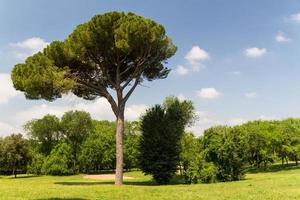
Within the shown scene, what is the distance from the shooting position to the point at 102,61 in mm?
36344

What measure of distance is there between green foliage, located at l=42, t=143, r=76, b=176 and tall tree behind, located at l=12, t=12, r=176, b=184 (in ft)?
102

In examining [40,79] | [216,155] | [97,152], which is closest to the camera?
[40,79]

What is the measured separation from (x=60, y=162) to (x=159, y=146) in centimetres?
3521

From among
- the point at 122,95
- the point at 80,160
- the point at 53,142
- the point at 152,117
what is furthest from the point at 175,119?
the point at 53,142

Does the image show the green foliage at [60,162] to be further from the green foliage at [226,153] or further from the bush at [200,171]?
the green foliage at [226,153]

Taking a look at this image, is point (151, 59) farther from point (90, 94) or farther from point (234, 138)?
point (234, 138)

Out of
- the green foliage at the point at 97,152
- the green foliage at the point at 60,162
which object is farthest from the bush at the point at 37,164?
the green foliage at the point at 97,152

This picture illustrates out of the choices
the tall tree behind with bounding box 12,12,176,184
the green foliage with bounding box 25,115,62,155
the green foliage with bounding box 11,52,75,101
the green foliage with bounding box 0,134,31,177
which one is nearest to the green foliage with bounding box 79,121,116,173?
the green foliage with bounding box 25,115,62,155

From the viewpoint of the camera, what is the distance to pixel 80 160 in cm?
7219

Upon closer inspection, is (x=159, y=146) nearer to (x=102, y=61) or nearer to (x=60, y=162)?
(x=102, y=61)

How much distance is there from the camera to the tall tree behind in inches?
1328

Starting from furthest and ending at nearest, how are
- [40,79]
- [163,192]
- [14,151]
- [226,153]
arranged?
[14,151]
[226,153]
[40,79]
[163,192]

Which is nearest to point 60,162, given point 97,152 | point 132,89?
point 97,152

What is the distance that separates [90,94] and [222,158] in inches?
527
